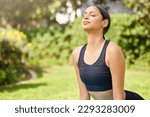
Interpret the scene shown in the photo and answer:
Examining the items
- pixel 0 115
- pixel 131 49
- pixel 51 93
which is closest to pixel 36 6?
pixel 131 49

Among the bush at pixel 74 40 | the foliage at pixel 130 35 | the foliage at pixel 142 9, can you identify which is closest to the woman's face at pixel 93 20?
the bush at pixel 74 40

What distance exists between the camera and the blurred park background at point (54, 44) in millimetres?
5887

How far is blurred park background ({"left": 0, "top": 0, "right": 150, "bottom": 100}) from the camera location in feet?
19.3

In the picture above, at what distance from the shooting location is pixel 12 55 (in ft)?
27.2

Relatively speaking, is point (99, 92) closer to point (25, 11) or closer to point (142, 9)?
point (142, 9)

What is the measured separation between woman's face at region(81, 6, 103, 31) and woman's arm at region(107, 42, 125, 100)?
8.7 inches

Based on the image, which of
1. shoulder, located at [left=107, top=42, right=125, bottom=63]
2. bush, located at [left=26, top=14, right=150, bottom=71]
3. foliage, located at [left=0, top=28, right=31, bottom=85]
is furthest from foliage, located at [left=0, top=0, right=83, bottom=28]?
shoulder, located at [left=107, top=42, right=125, bottom=63]

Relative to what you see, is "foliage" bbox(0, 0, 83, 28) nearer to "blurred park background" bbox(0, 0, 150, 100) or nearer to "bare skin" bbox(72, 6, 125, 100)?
"blurred park background" bbox(0, 0, 150, 100)

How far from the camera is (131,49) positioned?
24.7 ft

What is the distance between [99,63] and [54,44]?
7.42m

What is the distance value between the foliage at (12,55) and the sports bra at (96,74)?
4.28 m

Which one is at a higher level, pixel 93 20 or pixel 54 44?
pixel 93 20

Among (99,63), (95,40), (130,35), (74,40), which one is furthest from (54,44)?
(99,63)

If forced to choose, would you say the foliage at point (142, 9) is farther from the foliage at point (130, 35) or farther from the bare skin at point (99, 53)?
the bare skin at point (99, 53)
